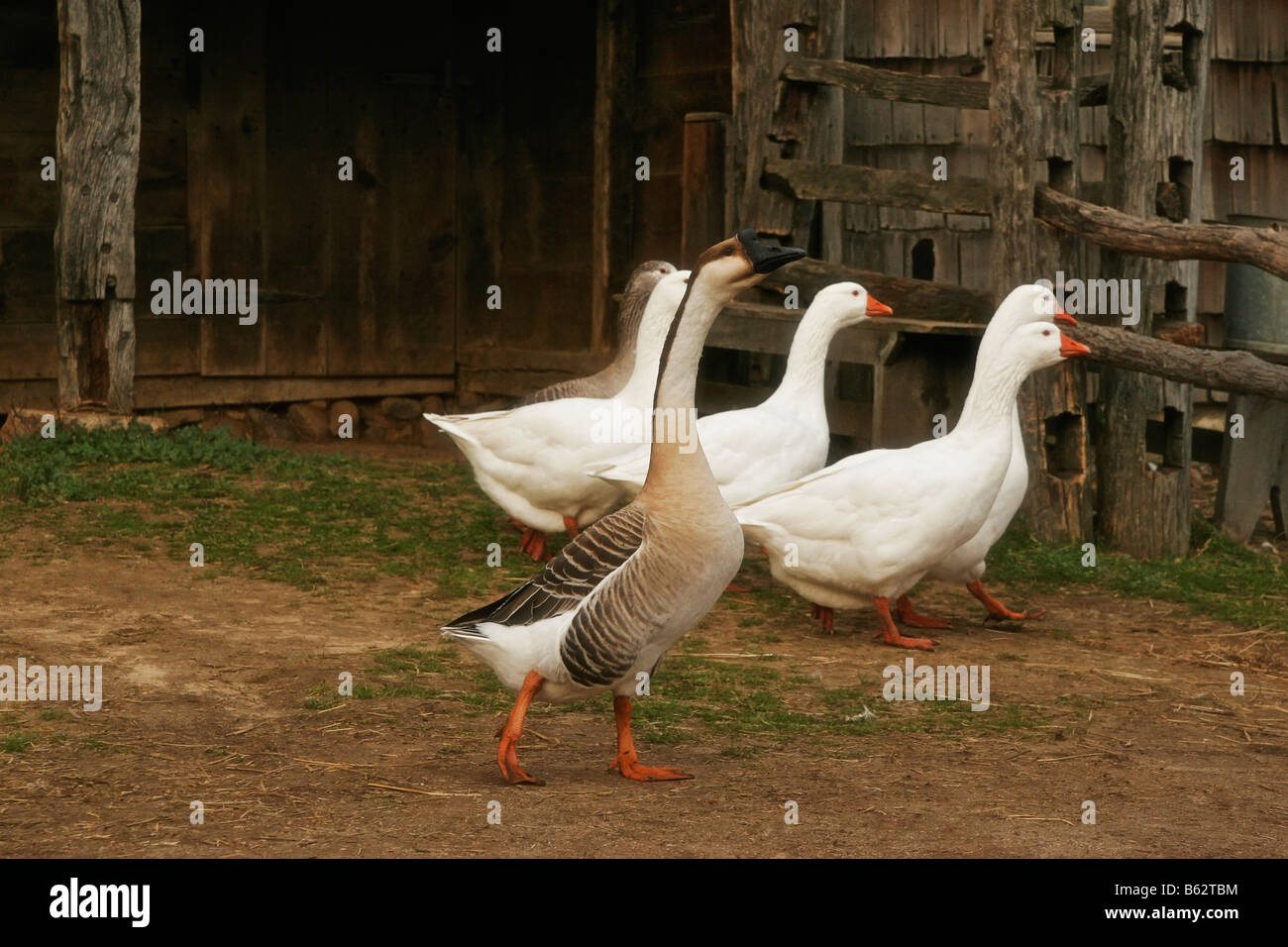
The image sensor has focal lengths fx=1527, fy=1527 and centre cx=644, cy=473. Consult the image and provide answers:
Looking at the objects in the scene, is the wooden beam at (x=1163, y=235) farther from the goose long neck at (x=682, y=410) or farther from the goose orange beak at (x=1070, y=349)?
the goose long neck at (x=682, y=410)

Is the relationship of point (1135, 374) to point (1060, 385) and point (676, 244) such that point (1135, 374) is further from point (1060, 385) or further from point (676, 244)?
point (676, 244)

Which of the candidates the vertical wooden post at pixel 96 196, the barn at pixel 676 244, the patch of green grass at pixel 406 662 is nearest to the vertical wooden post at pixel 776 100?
the barn at pixel 676 244

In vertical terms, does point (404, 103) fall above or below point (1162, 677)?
above

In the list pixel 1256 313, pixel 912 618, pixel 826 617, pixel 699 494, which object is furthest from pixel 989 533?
pixel 1256 313

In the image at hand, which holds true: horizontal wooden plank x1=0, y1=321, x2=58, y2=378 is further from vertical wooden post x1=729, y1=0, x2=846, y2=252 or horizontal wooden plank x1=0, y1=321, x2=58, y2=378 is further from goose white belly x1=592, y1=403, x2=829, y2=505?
goose white belly x1=592, y1=403, x2=829, y2=505

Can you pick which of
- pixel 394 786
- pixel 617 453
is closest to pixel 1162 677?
pixel 617 453

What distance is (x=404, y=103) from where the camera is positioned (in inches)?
508

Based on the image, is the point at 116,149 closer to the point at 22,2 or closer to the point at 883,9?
the point at 22,2

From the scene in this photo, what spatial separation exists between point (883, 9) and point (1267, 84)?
Result: 3.17 metres

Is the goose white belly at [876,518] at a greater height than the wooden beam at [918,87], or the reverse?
the wooden beam at [918,87]

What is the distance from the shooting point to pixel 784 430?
305 inches

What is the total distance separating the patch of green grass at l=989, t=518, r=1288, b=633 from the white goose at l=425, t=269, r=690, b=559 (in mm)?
2198

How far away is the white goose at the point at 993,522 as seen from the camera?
23.4 ft

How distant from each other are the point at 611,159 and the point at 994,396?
6.04m
